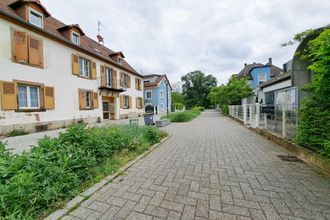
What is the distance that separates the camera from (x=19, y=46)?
8797mm

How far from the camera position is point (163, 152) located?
5207 millimetres

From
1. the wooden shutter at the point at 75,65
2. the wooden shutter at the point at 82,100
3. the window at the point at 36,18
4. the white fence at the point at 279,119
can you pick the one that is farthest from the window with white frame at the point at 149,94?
the white fence at the point at 279,119

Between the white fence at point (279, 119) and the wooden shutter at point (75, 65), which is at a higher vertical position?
the wooden shutter at point (75, 65)

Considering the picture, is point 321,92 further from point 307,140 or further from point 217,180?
point 217,180

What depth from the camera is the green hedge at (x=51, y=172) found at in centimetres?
212

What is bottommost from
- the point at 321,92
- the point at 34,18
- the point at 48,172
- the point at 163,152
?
the point at 163,152

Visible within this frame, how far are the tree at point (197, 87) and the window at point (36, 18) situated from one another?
4412cm

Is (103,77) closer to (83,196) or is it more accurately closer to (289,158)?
(83,196)

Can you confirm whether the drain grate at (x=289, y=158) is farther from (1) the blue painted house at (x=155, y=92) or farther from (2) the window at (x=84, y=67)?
(1) the blue painted house at (x=155, y=92)

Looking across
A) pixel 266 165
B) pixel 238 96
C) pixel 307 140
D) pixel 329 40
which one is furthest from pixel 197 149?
pixel 238 96

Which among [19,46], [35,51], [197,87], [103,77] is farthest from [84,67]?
[197,87]

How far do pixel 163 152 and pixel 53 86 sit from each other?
377 inches

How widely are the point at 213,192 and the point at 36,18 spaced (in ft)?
44.8

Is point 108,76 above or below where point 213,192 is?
above
